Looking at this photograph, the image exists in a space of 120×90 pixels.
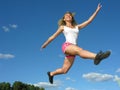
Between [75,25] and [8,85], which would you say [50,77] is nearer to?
[75,25]

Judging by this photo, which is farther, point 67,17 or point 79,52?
point 67,17

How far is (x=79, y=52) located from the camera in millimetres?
12750

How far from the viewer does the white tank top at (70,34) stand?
44.3 ft

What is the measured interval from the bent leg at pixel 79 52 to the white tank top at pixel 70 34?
1.34ft

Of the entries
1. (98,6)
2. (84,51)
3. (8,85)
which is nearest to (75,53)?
(84,51)

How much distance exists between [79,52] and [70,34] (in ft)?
3.71

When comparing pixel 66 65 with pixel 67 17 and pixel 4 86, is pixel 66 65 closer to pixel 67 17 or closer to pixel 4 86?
pixel 67 17

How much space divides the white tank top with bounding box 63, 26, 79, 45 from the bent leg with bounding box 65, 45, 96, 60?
41 centimetres

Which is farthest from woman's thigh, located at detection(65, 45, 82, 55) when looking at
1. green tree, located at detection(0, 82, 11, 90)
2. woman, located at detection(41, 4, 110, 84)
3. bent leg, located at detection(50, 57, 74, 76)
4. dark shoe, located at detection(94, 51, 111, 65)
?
green tree, located at detection(0, 82, 11, 90)

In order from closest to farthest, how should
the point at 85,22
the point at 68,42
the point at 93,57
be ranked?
the point at 93,57 < the point at 68,42 < the point at 85,22

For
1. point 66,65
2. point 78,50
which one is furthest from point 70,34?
point 66,65

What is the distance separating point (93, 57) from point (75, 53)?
96cm

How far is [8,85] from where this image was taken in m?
68.0

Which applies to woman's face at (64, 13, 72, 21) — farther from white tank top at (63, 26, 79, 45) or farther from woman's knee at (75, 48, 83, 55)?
woman's knee at (75, 48, 83, 55)
